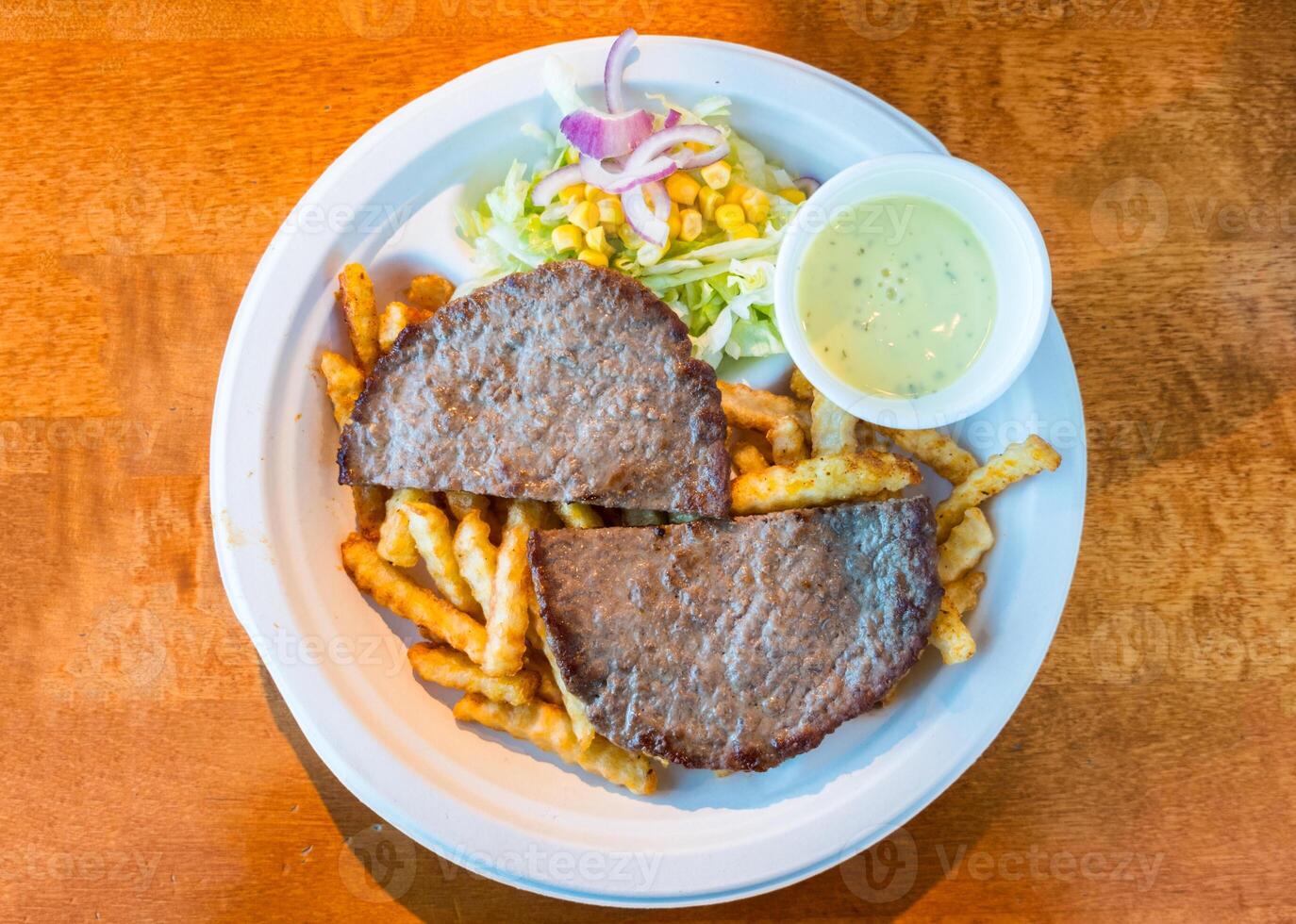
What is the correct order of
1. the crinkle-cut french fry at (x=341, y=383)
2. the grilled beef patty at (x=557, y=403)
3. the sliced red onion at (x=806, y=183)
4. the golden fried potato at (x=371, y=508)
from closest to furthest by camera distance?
1. the grilled beef patty at (x=557, y=403)
2. the crinkle-cut french fry at (x=341, y=383)
3. the golden fried potato at (x=371, y=508)
4. the sliced red onion at (x=806, y=183)

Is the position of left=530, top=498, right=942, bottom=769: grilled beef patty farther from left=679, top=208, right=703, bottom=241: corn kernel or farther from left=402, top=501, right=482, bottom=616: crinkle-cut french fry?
left=679, top=208, right=703, bottom=241: corn kernel

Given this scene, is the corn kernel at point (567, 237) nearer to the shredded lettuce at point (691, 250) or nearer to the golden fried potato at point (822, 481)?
the shredded lettuce at point (691, 250)

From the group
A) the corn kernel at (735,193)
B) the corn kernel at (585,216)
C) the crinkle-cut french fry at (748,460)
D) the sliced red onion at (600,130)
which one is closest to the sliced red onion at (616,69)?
the sliced red onion at (600,130)

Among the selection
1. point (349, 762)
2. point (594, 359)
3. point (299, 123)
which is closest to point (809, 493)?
point (594, 359)

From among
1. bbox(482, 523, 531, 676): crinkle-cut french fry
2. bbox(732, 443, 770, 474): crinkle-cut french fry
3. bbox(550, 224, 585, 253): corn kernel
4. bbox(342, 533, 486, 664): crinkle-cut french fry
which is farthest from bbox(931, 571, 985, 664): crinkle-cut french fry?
bbox(550, 224, 585, 253): corn kernel

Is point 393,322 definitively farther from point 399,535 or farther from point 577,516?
point 577,516
